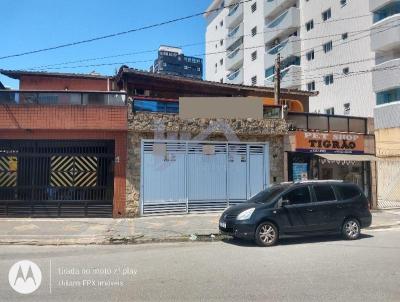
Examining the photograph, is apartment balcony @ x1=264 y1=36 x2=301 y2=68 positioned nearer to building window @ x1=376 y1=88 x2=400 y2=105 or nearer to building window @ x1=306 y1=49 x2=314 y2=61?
building window @ x1=306 y1=49 x2=314 y2=61

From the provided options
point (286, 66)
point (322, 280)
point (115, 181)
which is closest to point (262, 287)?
point (322, 280)

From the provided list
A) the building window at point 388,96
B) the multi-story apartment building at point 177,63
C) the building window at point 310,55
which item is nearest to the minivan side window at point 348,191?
the building window at point 388,96

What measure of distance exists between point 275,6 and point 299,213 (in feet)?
133

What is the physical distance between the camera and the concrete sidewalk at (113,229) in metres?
11.3

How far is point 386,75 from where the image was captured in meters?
30.8

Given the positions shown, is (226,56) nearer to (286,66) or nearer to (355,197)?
(286,66)

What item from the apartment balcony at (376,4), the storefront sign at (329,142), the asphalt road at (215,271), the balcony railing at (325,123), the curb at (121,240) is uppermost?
the apartment balcony at (376,4)

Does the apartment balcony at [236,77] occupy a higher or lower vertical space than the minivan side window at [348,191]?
higher

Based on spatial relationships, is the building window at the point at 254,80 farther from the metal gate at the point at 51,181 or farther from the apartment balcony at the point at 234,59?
the metal gate at the point at 51,181

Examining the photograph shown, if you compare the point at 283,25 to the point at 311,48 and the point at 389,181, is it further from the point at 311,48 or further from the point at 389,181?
the point at 389,181

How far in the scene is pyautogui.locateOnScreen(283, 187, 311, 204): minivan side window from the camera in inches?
424

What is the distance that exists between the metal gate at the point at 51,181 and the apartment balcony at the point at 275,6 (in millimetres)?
36395

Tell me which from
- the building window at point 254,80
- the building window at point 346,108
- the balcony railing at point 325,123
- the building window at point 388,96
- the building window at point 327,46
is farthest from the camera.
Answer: the building window at point 254,80

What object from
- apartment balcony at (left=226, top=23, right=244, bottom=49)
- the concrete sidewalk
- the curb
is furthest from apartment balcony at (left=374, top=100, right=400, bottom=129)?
apartment balcony at (left=226, top=23, right=244, bottom=49)
